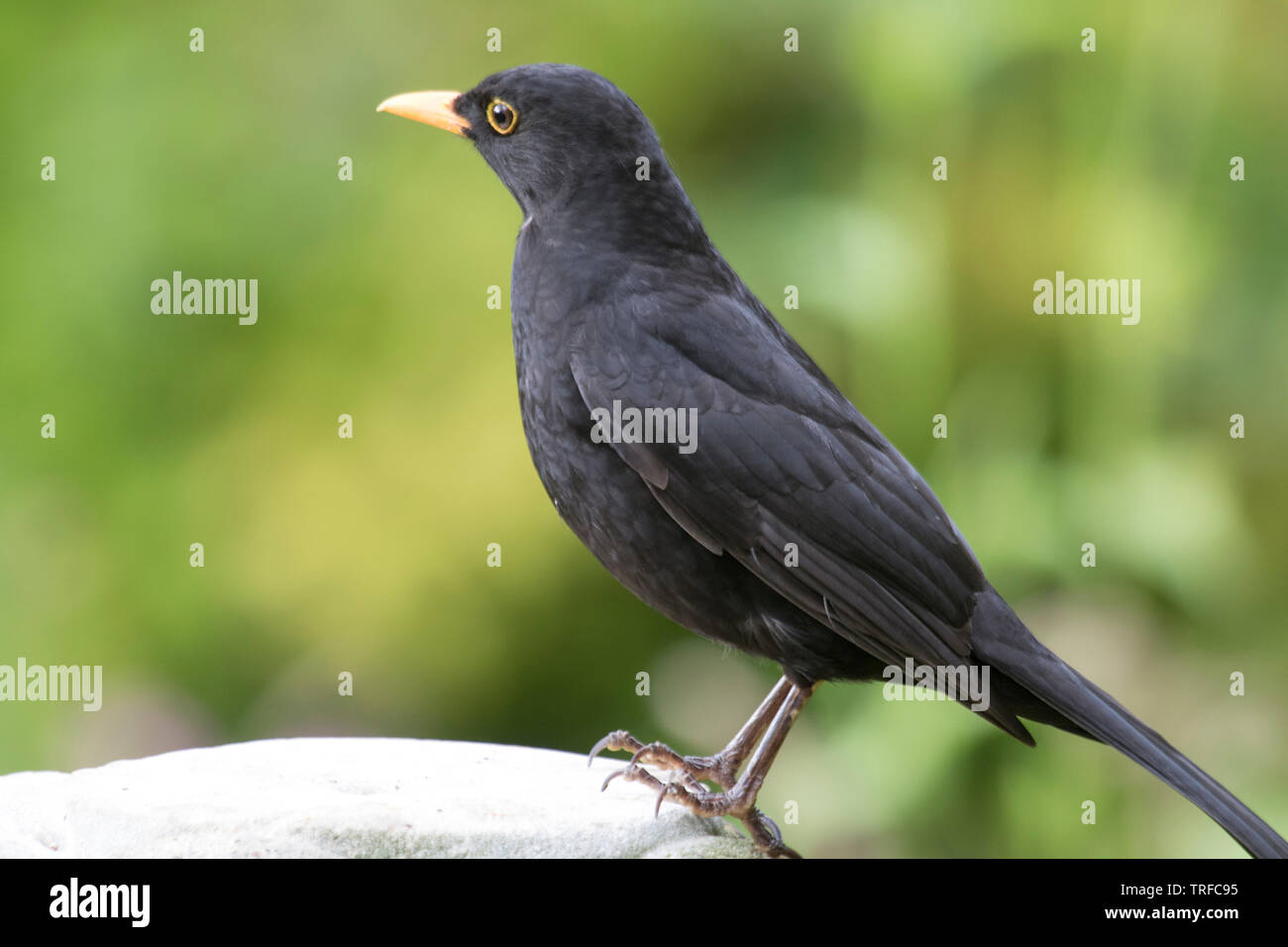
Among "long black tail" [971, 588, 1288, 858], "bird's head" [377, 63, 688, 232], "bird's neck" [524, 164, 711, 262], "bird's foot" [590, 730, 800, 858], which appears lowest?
"bird's foot" [590, 730, 800, 858]

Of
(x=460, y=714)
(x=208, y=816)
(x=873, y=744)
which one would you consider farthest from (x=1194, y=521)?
(x=208, y=816)

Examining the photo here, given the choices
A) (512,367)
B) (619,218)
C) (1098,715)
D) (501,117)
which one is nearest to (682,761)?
(1098,715)

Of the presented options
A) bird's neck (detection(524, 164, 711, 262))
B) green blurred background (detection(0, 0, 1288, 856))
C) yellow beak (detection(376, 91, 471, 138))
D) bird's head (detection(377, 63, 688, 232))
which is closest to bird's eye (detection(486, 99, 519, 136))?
bird's head (detection(377, 63, 688, 232))

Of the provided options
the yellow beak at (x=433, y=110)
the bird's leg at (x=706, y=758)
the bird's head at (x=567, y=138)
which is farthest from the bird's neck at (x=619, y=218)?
the bird's leg at (x=706, y=758)

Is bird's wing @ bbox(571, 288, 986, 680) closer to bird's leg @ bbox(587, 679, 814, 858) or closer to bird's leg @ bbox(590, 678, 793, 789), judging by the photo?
bird's leg @ bbox(587, 679, 814, 858)

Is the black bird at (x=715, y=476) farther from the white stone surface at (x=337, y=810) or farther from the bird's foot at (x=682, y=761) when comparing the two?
the white stone surface at (x=337, y=810)
